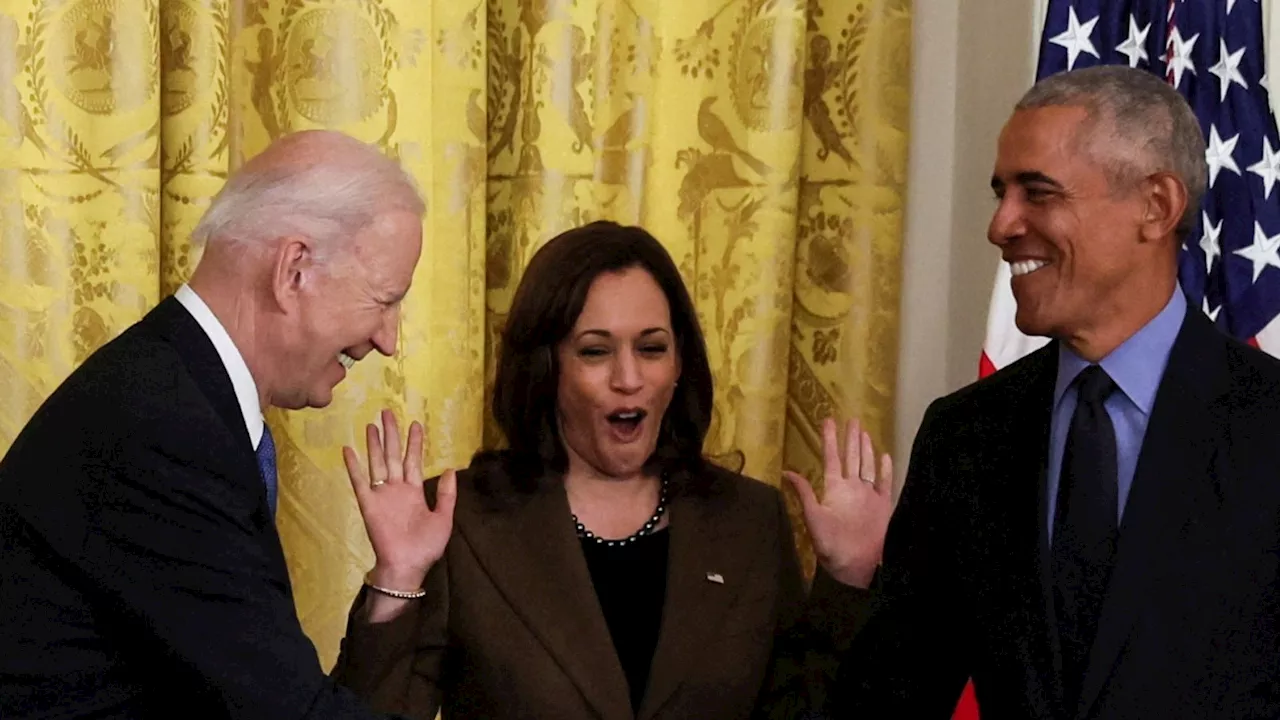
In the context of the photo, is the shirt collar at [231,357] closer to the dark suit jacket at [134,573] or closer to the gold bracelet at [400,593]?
the dark suit jacket at [134,573]

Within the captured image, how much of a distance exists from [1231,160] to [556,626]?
56.4 inches

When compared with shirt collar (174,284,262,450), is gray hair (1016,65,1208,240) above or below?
above

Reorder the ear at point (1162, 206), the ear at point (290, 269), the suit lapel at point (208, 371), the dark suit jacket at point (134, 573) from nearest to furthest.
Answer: the dark suit jacket at point (134, 573)
the suit lapel at point (208, 371)
the ear at point (290, 269)
the ear at point (1162, 206)

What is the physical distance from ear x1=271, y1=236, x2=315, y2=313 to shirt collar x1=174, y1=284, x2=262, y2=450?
8 centimetres

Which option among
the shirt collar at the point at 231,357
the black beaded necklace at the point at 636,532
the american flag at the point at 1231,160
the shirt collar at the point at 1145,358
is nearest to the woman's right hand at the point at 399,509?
the black beaded necklace at the point at 636,532

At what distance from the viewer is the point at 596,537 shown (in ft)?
8.61

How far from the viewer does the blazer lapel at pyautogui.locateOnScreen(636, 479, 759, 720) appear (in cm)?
248

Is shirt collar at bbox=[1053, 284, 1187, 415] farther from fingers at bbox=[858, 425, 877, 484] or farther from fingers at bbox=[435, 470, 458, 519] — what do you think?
fingers at bbox=[435, 470, 458, 519]

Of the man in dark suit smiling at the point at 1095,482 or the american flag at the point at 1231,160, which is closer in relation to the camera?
the man in dark suit smiling at the point at 1095,482

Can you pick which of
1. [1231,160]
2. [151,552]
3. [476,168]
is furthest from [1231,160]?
[151,552]

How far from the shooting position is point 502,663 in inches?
98.0

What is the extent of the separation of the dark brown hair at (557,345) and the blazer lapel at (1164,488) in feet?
2.92

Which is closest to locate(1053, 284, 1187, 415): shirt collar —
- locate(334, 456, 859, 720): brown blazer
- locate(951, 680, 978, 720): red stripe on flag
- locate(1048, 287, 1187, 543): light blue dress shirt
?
locate(1048, 287, 1187, 543): light blue dress shirt

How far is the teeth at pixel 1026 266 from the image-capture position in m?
2.16
